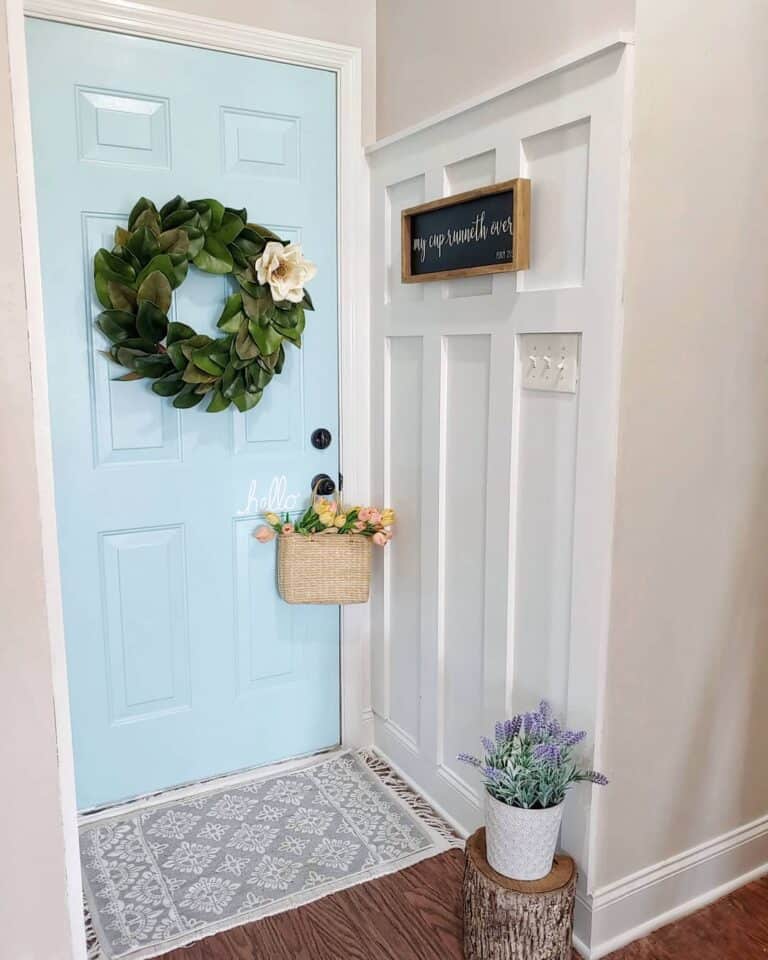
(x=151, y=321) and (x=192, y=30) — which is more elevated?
(x=192, y=30)

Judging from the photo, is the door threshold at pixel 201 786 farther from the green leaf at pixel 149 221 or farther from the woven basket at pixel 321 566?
the green leaf at pixel 149 221

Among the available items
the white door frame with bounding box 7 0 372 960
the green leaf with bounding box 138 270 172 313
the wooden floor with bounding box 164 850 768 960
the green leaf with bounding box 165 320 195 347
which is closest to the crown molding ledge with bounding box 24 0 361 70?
the white door frame with bounding box 7 0 372 960

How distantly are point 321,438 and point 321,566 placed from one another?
1.20ft

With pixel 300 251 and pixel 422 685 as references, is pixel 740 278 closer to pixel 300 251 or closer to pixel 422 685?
pixel 300 251

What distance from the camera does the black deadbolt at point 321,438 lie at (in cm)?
235

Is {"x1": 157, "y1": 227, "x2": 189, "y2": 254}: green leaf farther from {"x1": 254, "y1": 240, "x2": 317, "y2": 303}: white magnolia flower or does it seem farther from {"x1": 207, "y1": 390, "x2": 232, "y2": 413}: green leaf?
{"x1": 207, "y1": 390, "x2": 232, "y2": 413}: green leaf

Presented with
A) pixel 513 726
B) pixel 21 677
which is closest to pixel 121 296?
pixel 21 677

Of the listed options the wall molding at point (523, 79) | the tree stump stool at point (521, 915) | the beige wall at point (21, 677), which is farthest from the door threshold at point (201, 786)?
the wall molding at point (523, 79)

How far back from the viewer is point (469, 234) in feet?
6.17

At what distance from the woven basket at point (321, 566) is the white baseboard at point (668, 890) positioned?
97 centimetres

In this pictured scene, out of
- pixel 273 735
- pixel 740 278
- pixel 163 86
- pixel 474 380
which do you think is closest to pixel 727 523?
pixel 740 278

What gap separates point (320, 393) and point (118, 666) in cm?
93

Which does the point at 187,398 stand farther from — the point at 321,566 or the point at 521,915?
the point at 521,915

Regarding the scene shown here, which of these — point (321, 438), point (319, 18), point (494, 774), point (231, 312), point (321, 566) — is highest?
point (319, 18)
